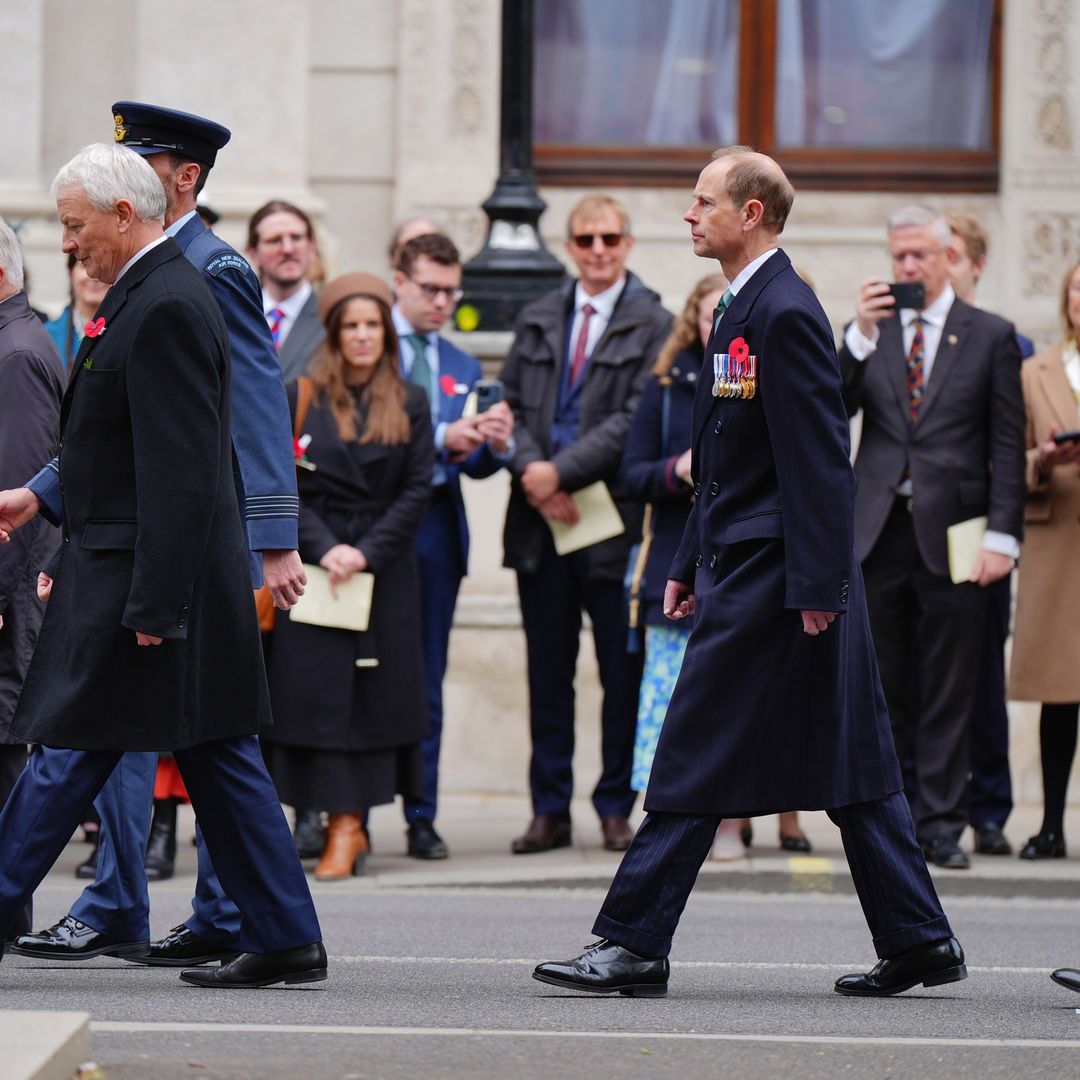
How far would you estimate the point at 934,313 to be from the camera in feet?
30.2

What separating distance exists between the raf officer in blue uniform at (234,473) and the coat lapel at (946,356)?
3502mm

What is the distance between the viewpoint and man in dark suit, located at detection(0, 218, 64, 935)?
6.90 m

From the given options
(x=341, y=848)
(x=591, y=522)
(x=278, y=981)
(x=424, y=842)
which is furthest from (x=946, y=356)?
(x=278, y=981)

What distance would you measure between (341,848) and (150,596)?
333 centimetres

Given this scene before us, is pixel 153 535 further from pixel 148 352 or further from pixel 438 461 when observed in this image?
pixel 438 461

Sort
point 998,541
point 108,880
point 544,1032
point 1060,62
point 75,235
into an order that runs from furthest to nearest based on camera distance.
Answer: point 1060,62
point 998,541
point 108,880
point 75,235
point 544,1032

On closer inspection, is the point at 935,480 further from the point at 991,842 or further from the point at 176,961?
the point at 176,961

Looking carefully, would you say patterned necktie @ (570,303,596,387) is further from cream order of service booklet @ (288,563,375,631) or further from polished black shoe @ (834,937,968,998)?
polished black shoe @ (834,937,968,998)

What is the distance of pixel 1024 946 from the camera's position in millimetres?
7355

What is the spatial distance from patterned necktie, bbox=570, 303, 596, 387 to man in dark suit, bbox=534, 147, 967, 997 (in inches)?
139

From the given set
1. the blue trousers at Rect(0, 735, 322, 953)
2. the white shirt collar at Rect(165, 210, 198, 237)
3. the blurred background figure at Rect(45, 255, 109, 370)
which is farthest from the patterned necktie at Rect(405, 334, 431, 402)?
the blue trousers at Rect(0, 735, 322, 953)

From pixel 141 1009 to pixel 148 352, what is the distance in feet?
4.85

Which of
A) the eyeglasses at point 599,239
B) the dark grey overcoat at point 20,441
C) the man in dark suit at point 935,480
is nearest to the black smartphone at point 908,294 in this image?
the man in dark suit at point 935,480

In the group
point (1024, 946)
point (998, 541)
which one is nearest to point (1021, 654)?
point (998, 541)
